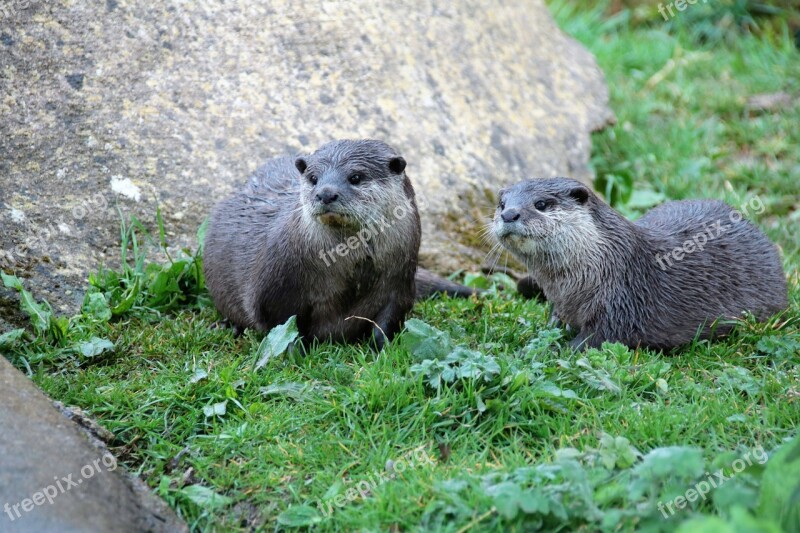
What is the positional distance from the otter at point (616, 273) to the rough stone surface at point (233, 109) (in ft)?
3.36

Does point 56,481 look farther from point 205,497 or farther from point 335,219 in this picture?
point 335,219

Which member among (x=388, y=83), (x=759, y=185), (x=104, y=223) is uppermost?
(x=388, y=83)

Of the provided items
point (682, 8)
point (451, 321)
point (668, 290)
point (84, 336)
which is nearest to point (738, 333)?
point (668, 290)

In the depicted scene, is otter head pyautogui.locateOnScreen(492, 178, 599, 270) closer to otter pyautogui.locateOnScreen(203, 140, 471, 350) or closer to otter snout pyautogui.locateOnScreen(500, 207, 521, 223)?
otter snout pyautogui.locateOnScreen(500, 207, 521, 223)

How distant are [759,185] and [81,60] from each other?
405 centimetres

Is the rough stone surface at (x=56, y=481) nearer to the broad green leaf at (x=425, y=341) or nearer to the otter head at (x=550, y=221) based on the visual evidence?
the broad green leaf at (x=425, y=341)

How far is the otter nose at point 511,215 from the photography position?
12.0ft

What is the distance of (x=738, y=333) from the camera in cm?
375

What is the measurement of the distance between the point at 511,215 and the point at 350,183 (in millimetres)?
669

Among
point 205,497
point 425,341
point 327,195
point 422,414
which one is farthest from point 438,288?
point 205,497

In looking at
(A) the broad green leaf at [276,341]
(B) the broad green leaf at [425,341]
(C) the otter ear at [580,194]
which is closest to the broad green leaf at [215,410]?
(A) the broad green leaf at [276,341]

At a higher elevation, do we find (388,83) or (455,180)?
(388,83)

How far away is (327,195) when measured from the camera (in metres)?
3.36

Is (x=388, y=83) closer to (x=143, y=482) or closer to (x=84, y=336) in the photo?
(x=84, y=336)
